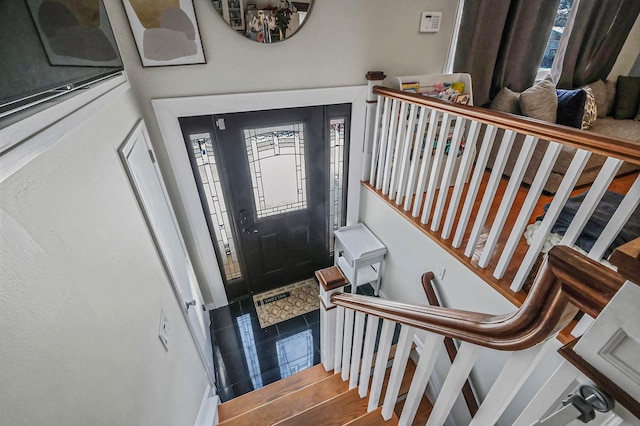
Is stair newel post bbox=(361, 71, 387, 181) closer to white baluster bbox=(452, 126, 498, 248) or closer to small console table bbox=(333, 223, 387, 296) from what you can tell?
small console table bbox=(333, 223, 387, 296)

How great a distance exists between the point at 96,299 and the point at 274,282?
7.62 ft

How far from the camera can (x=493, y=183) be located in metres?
1.52

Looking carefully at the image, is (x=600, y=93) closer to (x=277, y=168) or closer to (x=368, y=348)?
(x=277, y=168)

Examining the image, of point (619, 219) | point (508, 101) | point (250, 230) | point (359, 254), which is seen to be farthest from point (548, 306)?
point (508, 101)

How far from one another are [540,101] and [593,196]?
2.12 meters

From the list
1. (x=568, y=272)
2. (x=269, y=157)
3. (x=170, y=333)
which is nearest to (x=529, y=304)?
(x=568, y=272)

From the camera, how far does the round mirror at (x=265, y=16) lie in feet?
5.84

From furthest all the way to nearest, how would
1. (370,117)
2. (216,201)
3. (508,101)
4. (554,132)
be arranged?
(508,101)
(370,117)
(216,201)
(554,132)

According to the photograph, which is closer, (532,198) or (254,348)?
(532,198)

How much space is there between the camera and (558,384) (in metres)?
0.44

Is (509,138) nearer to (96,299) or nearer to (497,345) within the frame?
(497,345)

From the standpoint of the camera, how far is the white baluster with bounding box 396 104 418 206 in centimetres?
201

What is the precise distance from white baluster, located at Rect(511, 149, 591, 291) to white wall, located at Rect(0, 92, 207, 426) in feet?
5.62

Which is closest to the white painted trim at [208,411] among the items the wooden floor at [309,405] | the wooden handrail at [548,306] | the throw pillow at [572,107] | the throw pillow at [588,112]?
the wooden floor at [309,405]
